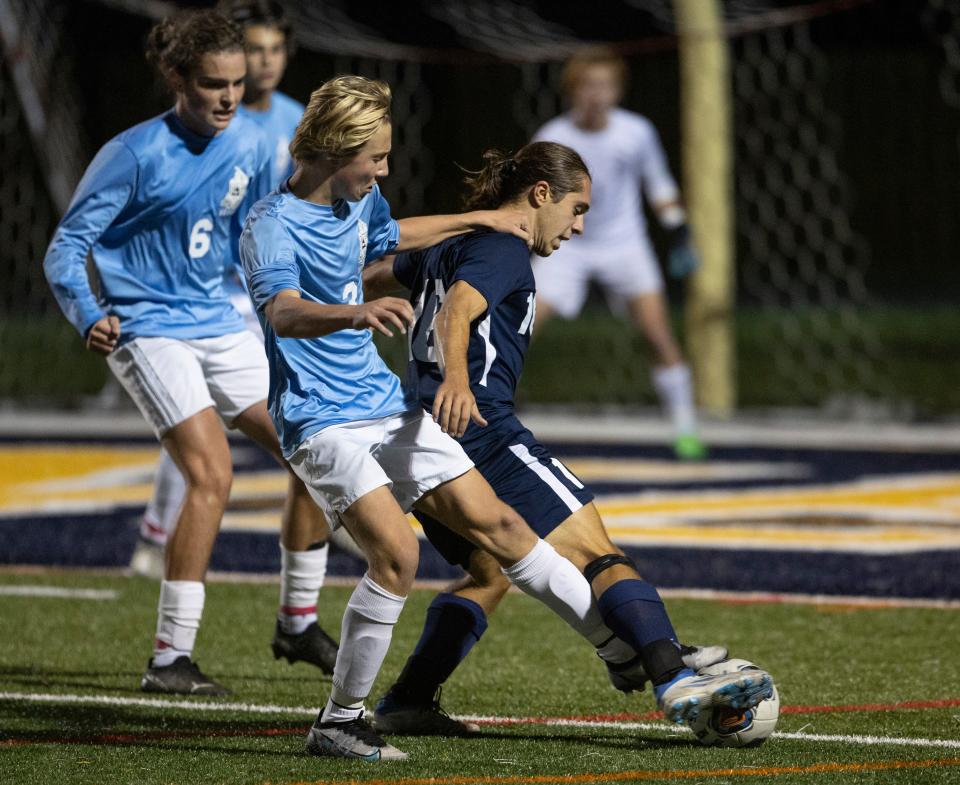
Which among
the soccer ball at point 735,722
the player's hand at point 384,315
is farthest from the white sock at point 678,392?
the player's hand at point 384,315

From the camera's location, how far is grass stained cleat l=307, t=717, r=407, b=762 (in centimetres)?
447

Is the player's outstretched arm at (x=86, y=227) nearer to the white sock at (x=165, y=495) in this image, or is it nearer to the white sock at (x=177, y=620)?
the white sock at (x=177, y=620)

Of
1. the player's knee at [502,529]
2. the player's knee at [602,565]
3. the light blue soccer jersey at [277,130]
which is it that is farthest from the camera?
the light blue soccer jersey at [277,130]

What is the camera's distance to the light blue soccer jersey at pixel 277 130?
664 centimetres

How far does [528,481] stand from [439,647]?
0.52 metres

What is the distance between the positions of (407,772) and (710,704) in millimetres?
726

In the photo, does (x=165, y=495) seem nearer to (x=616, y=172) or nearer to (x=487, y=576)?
(x=487, y=576)

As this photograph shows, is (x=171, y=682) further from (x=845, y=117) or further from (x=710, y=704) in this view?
(x=845, y=117)

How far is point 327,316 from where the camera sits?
424 centimetres

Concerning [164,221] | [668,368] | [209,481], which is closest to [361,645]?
[209,481]

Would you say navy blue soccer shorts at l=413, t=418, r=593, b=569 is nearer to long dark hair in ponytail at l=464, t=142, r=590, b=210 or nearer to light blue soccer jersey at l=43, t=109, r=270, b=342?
long dark hair in ponytail at l=464, t=142, r=590, b=210

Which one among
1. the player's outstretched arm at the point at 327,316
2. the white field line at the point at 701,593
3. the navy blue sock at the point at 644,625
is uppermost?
the player's outstretched arm at the point at 327,316

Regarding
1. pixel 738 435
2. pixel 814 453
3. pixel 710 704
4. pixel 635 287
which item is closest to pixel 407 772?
pixel 710 704

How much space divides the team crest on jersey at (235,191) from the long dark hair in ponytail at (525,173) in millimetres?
1210
